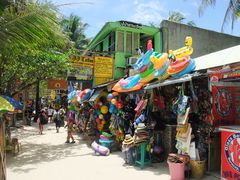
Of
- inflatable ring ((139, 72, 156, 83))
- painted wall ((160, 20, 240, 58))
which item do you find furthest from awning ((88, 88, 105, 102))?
painted wall ((160, 20, 240, 58))

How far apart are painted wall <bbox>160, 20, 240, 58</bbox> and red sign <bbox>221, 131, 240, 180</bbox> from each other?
10.1m

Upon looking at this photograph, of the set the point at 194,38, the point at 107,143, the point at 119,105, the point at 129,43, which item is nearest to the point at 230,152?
the point at 119,105

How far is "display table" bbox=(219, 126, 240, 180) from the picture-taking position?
5.21 m

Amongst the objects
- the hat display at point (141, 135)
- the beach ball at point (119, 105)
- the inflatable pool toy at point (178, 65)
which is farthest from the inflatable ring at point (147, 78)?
the beach ball at point (119, 105)

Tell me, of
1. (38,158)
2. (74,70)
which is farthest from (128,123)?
(74,70)

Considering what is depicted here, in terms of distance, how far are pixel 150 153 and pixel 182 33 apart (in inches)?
364

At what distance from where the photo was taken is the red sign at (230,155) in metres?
5.21

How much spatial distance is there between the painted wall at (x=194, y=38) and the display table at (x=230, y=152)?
10.1m

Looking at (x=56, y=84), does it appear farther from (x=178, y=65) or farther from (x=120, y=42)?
(x=178, y=65)

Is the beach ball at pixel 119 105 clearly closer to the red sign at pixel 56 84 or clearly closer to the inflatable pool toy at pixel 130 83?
the inflatable pool toy at pixel 130 83

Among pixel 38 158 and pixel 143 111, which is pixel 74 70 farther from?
pixel 143 111

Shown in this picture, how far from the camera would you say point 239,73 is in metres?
5.05

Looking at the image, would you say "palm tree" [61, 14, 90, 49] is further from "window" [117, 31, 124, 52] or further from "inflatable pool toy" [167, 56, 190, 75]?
"inflatable pool toy" [167, 56, 190, 75]

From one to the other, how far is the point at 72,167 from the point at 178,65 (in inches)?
172
